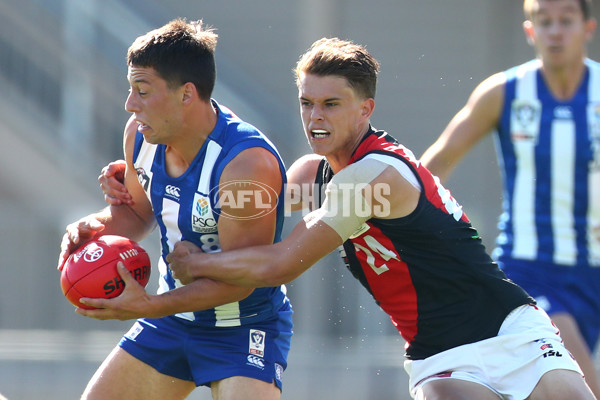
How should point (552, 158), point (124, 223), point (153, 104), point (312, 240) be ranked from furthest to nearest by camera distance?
point (552, 158)
point (124, 223)
point (153, 104)
point (312, 240)

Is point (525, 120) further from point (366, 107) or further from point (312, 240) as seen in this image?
point (312, 240)

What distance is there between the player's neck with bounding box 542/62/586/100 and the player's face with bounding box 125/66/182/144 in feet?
7.25

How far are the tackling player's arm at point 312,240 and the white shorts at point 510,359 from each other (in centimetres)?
72

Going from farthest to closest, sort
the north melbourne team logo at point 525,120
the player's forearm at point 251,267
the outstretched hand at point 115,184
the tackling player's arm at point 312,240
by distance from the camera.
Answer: the north melbourne team logo at point 525,120, the outstretched hand at point 115,184, the player's forearm at point 251,267, the tackling player's arm at point 312,240

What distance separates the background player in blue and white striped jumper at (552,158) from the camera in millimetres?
5266

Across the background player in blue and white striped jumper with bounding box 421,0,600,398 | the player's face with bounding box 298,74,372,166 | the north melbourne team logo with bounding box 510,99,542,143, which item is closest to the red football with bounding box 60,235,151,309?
the player's face with bounding box 298,74,372,166

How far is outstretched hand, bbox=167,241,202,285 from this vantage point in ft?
14.8

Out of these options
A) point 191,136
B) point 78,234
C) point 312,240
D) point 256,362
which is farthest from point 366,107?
point 78,234

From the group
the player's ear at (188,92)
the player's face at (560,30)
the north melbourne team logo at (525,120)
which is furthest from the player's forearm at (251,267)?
the player's face at (560,30)

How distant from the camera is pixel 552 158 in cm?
533

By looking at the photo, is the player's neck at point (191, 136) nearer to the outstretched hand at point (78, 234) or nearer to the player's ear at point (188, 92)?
the player's ear at point (188, 92)

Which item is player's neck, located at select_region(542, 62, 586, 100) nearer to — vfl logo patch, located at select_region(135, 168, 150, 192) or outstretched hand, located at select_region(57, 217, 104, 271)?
vfl logo patch, located at select_region(135, 168, 150, 192)

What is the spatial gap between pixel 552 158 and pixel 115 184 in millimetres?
2473

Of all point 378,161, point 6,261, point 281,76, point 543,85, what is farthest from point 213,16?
point 378,161
